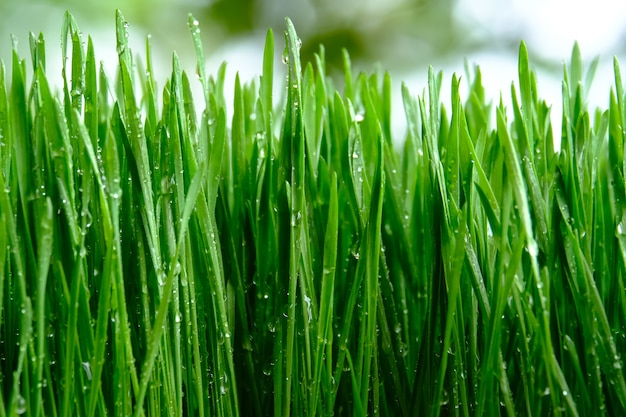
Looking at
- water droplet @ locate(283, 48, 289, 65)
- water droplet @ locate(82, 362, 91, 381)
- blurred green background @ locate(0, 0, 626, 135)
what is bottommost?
water droplet @ locate(82, 362, 91, 381)

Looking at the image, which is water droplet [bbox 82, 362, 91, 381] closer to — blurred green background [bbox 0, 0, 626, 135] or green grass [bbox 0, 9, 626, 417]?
green grass [bbox 0, 9, 626, 417]

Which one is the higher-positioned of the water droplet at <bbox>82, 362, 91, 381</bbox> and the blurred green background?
the blurred green background

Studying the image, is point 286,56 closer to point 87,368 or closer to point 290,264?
point 290,264

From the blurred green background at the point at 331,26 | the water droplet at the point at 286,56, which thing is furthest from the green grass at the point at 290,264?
the blurred green background at the point at 331,26

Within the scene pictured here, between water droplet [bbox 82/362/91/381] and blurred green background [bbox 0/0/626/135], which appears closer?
water droplet [bbox 82/362/91/381]

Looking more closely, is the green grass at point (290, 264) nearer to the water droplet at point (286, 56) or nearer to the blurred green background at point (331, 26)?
the water droplet at point (286, 56)

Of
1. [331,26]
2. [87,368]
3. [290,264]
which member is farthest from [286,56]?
[331,26]

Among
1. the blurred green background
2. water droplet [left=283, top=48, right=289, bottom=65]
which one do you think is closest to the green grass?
water droplet [left=283, top=48, right=289, bottom=65]

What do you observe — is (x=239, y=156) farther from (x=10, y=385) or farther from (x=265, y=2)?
(x=265, y=2)
